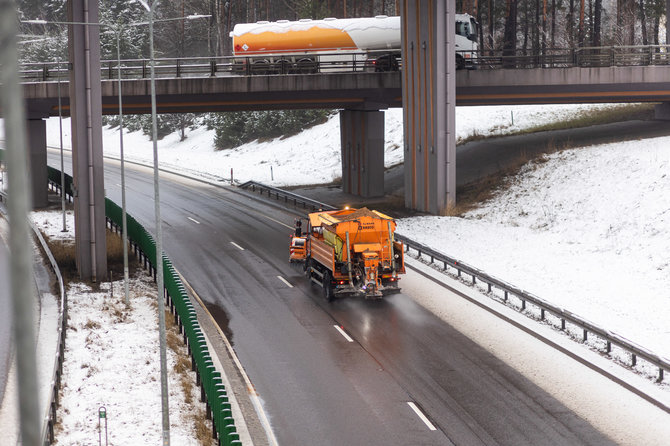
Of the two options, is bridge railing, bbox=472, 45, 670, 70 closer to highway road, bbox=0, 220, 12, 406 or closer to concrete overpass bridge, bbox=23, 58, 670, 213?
concrete overpass bridge, bbox=23, 58, 670, 213

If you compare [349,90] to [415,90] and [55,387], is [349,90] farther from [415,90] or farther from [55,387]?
[55,387]

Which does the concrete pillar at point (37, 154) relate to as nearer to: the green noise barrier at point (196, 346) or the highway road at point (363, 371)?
the green noise barrier at point (196, 346)

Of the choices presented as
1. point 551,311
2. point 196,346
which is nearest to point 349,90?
point 551,311

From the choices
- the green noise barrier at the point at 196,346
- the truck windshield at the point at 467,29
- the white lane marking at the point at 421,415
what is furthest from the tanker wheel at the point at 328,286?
the truck windshield at the point at 467,29

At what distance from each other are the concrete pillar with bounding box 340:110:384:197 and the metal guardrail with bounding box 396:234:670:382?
1928 centimetres

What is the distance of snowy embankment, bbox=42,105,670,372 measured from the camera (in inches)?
1065

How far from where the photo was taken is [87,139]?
3042cm

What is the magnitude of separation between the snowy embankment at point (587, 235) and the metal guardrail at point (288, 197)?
6103 millimetres

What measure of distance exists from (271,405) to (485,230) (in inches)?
886

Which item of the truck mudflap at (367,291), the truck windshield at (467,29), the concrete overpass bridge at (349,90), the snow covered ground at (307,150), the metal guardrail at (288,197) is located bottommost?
the truck mudflap at (367,291)

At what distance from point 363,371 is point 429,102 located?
25.2 metres

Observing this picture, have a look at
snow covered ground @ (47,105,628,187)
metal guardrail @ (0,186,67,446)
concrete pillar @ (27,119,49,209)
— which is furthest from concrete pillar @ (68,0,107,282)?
snow covered ground @ (47,105,628,187)

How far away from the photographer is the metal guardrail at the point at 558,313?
64.1 feet

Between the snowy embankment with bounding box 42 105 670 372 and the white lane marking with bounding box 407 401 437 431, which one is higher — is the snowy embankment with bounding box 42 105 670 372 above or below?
above
